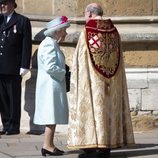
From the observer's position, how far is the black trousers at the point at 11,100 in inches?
331

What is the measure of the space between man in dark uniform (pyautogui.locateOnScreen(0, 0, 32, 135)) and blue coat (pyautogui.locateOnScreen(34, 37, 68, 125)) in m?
1.33

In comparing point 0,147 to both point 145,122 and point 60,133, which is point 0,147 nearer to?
point 60,133

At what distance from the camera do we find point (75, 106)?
264 inches

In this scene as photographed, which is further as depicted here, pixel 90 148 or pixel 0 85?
pixel 0 85

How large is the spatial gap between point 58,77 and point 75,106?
0.41 metres

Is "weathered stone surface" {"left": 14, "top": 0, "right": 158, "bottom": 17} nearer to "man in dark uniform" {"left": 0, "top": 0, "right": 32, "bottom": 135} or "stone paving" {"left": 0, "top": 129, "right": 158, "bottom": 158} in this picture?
"man in dark uniform" {"left": 0, "top": 0, "right": 32, "bottom": 135}

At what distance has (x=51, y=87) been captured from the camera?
6922 millimetres

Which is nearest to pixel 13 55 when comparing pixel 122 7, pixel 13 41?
pixel 13 41

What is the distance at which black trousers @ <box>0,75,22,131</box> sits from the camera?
8.40 metres

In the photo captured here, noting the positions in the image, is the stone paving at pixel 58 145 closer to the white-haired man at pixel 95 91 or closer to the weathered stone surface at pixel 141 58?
the white-haired man at pixel 95 91

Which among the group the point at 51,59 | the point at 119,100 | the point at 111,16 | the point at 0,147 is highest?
the point at 111,16

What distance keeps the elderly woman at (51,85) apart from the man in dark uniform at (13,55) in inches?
52.3

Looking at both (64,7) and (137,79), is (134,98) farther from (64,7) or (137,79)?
(64,7)

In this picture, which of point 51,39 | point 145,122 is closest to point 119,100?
point 51,39
